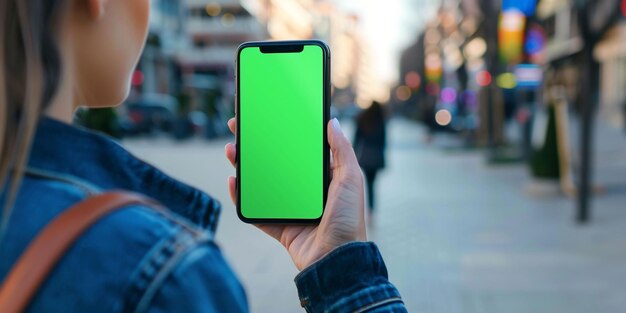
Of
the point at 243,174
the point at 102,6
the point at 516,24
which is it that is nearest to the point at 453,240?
the point at 243,174

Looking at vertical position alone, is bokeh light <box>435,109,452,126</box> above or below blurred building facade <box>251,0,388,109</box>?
below

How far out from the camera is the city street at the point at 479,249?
6.11 meters

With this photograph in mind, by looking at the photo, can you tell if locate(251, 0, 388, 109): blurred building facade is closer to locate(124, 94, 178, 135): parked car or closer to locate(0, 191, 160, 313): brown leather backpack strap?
locate(124, 94, 178, 135): parked car

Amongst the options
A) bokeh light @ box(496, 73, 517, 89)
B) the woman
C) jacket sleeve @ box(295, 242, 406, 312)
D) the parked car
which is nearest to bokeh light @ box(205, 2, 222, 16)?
the parked car

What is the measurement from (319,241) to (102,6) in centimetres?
60

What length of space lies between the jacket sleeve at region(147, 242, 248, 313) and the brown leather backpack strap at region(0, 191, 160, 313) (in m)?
0.10

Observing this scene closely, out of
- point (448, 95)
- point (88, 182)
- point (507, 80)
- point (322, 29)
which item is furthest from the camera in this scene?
point (322, 29)

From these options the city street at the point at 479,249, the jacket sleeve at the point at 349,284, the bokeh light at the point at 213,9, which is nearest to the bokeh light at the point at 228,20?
the bokeh light at the point at 213,9

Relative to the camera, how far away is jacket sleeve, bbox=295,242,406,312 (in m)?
1.26

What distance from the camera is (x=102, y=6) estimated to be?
987 millimetres

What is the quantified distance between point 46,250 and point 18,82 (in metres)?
0.21

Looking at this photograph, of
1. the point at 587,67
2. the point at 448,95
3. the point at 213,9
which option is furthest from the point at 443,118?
the point at 213,9

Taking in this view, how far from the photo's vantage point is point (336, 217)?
1411 millimetres

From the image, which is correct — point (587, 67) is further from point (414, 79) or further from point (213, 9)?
point (213, 9)
